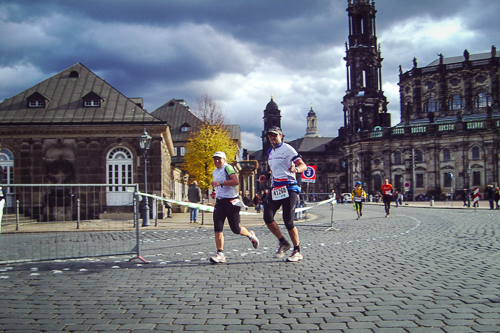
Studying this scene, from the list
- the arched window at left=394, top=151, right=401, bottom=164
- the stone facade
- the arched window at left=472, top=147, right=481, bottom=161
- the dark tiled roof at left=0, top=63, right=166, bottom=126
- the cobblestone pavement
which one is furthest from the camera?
the arched window at left=394, top=151, right=401, bottom=164

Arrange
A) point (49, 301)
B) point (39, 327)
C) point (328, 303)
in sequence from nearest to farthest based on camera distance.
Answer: point (39, 327), point (328, 303), point (49, 301)

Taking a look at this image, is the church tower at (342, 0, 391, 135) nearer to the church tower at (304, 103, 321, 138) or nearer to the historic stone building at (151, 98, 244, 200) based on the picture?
the historic stone building at (151, 98, 244, 200)

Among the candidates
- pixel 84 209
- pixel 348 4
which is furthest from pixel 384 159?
pixel 84 209

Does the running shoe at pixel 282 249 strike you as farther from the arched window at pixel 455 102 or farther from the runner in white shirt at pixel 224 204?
the arched window at pixel 455 102

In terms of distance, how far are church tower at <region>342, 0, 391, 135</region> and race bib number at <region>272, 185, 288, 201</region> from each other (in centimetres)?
8592

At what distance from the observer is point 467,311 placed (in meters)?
4.18

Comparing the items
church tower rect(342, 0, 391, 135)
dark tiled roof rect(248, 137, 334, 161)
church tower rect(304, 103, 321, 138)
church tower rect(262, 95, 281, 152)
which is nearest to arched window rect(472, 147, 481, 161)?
church tower rect(342, 0, 391, 135)

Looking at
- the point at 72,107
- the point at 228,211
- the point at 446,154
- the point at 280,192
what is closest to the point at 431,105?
the point at 446,154

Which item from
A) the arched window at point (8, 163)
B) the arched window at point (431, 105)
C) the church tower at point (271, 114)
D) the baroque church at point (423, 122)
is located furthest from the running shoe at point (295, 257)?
the church tower at point (271, 114)

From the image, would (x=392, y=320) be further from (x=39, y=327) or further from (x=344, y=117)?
(x=344, y=117)

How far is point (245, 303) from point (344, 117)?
96.9 meters

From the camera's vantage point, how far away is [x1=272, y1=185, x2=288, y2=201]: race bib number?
23.7 feet

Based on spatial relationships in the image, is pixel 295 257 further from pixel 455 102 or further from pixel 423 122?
pixel 455 102

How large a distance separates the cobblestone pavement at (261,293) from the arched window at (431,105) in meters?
80.6
